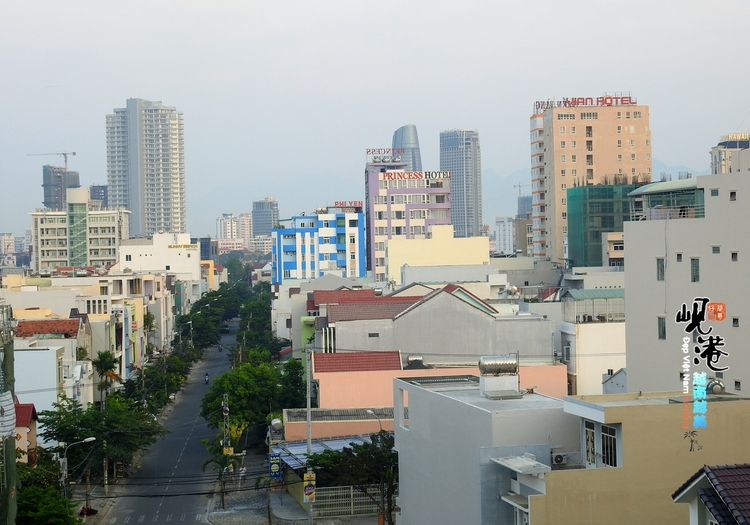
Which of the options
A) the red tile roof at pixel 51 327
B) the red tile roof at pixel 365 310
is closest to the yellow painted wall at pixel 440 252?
the red tile roof at pixel 365 310

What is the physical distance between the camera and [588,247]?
278 feet

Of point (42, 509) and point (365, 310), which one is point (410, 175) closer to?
point (365, 310)

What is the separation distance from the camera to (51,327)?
54.1 meters

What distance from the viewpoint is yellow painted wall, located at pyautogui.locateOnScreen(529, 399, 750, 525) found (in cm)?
1823

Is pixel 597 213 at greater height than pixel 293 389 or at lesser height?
greater

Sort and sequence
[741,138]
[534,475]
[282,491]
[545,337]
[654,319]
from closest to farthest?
[534,475]
[654,319]
[282,491]
[545,337]
[741,138]

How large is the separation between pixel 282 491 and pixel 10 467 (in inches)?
669

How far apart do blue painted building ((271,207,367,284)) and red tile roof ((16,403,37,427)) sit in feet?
233

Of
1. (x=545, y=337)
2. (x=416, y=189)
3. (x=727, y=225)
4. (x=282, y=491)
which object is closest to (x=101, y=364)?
(x=282, y=491)

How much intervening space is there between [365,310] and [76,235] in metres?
102


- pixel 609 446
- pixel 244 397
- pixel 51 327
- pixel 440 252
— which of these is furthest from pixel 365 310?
pixel 440 252

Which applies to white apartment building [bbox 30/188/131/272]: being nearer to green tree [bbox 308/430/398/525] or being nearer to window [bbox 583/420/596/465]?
green tree [bbox 308/430/398/525]

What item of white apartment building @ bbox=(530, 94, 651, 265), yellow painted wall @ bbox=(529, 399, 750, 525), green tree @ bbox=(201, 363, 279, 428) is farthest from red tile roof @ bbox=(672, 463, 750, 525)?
white apartment building @ bbox=(530, 94, 651, 265)

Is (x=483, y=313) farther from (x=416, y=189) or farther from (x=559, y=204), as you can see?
(x=416, y=189)
